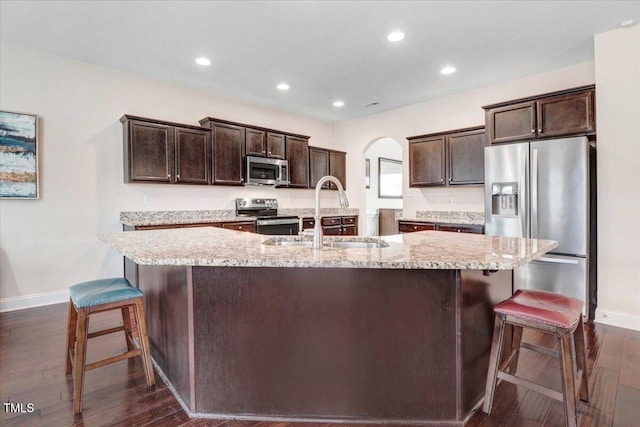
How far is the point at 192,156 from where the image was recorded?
4.49 metres

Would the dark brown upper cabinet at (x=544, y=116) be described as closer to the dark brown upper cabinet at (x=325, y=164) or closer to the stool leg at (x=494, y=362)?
the stool leg at (x=494, y=362)

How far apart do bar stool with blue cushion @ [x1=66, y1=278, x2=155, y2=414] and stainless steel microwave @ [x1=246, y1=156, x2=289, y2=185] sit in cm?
310

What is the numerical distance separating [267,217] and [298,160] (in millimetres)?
1211

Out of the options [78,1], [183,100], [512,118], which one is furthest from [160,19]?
[512,118]

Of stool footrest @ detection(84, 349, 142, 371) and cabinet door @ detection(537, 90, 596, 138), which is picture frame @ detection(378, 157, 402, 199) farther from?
stool footrest @ detection(84, 349, 142, 371)

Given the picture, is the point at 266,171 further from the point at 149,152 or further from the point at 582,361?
the point at 582,361

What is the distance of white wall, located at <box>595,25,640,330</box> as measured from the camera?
3072 mm

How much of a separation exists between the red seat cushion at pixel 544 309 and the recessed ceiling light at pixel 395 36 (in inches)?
104

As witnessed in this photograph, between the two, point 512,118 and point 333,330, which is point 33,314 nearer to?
point 333,330

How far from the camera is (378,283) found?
64.4 inches

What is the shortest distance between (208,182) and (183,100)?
1234 mm

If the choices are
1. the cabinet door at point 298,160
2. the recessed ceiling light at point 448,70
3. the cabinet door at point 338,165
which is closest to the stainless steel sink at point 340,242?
the recessed ceiling light at point 448,70

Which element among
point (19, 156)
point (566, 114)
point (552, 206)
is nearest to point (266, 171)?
point (19, 156)

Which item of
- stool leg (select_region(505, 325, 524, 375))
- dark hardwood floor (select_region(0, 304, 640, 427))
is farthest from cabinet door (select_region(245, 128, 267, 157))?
stool leg (select_region(505, 325, 524, 375))
